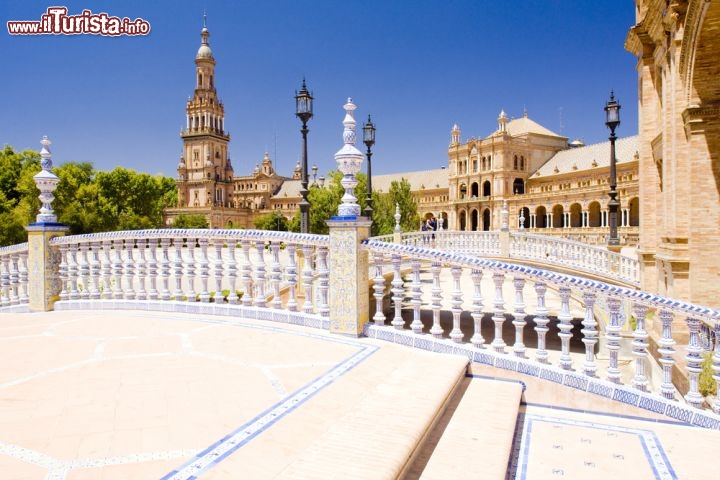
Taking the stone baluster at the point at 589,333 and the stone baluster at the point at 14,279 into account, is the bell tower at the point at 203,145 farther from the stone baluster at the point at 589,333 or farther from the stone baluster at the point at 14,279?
the stone baluster at the point at 589,333

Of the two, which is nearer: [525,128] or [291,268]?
[291,268]

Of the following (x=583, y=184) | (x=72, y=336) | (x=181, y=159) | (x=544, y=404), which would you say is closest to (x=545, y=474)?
(x=544, y=404)

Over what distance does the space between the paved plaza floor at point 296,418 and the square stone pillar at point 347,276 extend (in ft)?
0.70

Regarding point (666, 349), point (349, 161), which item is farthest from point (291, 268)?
point (666, 349)

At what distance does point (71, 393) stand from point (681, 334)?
10.7 metres

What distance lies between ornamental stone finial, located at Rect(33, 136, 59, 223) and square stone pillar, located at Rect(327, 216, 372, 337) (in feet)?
16.1

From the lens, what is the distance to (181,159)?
8562 centimetres

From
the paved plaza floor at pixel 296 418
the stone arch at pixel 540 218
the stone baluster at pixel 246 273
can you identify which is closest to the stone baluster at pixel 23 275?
the paved plaza floor at pixel 296 418

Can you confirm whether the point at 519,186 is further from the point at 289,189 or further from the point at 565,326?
the point at 565,326

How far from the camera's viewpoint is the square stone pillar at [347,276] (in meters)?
5.56

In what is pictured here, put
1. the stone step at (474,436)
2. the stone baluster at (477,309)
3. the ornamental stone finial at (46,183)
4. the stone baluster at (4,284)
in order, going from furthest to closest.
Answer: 1. the stone baluster at (4,284)
2. the ornamental stone finial at (46,183)
3. the stone baluster at (477,309)
4. the stone step at (474,436)

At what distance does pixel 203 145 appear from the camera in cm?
8406

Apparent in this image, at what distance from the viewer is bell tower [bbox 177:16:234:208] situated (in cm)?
8312

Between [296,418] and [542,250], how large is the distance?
1740cm
